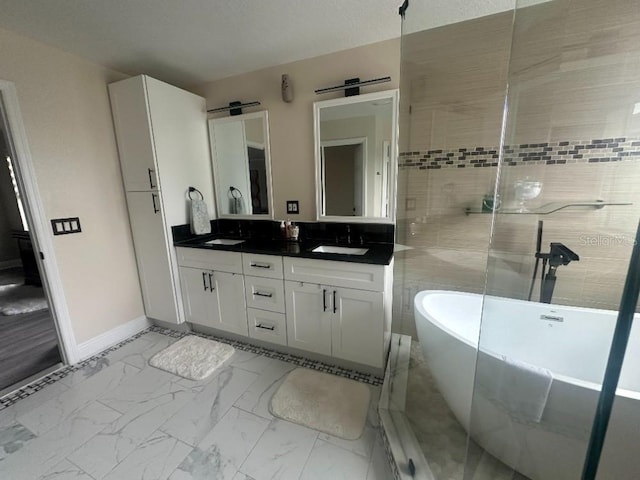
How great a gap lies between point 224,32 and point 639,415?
9.02ft

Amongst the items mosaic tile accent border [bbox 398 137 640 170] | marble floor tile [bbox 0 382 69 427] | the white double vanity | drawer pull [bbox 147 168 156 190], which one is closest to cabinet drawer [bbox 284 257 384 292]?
the white double vanity

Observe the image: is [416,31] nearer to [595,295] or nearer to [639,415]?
[595,295]

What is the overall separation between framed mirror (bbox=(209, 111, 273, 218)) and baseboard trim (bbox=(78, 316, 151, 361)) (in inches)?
51.7

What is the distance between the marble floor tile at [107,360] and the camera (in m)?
1.88

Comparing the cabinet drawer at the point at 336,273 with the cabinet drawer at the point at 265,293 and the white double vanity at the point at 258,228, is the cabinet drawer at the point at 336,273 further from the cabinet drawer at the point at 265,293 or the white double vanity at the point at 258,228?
the cabinet drawer at the point at 265,293

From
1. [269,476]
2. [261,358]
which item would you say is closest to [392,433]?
[269,476]

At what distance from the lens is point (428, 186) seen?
74.4 inches

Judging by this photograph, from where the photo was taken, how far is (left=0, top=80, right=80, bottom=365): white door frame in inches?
65.6

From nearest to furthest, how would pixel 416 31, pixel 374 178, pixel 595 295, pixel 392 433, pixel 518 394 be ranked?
pixel 518 394 < pixel 392 433 < pixel 595 295 < pixel 416 31 < pixel 374 178

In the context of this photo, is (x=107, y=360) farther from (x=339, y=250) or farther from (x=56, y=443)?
(x=339, y=250)

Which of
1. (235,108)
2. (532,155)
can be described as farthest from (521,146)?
(235,108)

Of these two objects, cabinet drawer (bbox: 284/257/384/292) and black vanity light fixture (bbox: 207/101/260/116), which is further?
black vanity light fixture (bbox: 207/101/260/116)

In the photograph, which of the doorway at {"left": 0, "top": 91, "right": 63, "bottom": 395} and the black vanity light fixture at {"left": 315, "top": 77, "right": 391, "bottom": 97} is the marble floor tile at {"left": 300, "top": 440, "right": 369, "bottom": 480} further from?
the black vanity light fixture at {"left": 315, "top": 77, "right": 391, "bottom": 97}

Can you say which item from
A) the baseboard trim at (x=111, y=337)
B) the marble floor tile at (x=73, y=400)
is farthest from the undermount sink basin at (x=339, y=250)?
the baseboard trim at (x=111, y=337)
